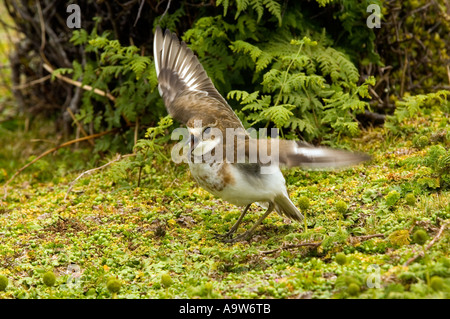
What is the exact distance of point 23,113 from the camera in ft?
32.4

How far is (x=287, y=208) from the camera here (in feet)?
17.4

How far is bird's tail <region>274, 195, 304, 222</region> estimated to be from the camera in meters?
5.18

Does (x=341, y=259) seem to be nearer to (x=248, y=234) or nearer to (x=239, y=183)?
(x=239, y=183)

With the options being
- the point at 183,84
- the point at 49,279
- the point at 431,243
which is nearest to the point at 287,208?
the point at 431,243

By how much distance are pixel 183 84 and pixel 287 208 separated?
194 cm

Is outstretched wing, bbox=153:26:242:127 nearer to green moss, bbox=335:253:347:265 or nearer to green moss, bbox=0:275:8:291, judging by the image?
green moss, bbox=335:253:347:265

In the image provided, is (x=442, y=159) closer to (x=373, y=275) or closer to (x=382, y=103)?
(x=373, y=275)

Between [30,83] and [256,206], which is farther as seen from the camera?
[30,83]

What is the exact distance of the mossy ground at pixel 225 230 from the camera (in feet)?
13.9

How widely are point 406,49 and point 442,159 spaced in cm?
326

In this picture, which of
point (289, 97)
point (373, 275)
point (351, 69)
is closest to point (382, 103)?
point (351, 69)

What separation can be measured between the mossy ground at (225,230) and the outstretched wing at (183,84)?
1.00 meters

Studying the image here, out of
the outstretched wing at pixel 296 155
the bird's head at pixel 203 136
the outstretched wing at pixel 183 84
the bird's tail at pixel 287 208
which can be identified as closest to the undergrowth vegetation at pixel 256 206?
the bird's tail at pixel 287 208

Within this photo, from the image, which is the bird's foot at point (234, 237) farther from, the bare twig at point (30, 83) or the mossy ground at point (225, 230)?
the bare twig at point (30, 83)
